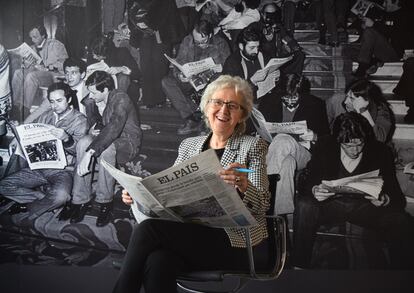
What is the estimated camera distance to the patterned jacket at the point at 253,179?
5.18ft

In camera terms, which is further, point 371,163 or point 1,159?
point 1,159

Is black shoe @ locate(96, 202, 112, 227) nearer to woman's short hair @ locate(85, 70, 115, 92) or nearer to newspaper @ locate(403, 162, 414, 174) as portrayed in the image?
woman's short hair @ locate(85, 70, 115, 92)

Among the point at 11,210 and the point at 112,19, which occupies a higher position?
the point at 112,19

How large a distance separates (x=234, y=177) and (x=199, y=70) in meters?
1.70

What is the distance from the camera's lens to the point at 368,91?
9.27 ft

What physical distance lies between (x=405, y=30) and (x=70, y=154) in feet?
7.56

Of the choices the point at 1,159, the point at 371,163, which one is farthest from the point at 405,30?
the point at 1,159

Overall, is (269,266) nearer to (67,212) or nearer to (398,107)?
(398,107)

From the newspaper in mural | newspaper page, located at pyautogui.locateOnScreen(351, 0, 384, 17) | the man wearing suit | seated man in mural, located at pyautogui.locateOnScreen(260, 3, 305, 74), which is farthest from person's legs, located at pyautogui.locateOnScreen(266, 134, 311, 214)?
the newspaper in mural

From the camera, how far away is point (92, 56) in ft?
9.88

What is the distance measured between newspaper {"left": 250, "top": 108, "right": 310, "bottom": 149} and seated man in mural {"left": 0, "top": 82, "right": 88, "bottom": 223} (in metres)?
1.14

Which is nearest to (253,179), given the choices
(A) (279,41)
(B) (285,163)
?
(B) (285,163)

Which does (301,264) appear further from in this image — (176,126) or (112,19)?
(112,19)

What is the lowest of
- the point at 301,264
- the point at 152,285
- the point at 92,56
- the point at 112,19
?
the point at 301,264
